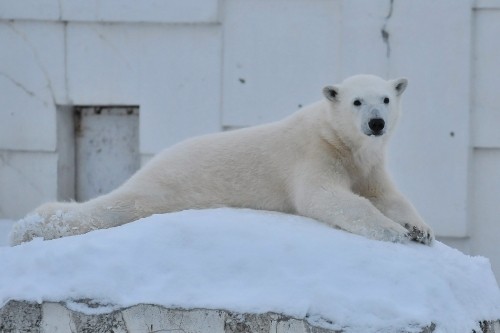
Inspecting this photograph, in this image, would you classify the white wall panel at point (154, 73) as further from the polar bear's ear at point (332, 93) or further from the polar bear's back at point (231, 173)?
the polar bear's ear at point (332, 93)

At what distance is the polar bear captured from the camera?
12.2 ft

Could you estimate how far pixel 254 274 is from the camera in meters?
2.92

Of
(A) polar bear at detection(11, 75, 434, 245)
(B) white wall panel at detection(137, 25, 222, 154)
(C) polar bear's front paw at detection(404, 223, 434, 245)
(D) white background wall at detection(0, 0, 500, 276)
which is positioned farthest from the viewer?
(B) white wall panel at detection(137, 25, 222, 154)

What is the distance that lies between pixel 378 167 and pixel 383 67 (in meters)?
2.13

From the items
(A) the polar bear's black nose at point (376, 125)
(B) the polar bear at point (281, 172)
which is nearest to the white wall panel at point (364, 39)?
(B) the polar bear at point (281, 172)

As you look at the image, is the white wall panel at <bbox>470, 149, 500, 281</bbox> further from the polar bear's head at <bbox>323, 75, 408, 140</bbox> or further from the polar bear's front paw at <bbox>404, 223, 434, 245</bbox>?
the polar bear's front paw at <bbox>404, 223, 434, 245</bbox>

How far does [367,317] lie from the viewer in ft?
9.00

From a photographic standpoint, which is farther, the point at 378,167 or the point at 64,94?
the point at 64,94

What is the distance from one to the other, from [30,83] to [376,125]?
10.7 feet

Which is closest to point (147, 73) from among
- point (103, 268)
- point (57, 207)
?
point (57, 207)

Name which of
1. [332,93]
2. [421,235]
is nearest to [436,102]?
[332,93]

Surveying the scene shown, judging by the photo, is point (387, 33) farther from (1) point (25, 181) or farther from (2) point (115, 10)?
(1) point (25, 181)

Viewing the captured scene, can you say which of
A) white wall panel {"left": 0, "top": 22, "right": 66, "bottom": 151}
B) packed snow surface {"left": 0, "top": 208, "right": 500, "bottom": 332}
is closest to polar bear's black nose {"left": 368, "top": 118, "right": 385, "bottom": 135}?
packed snow surface {"left": 0, "top": 208, "right": 500, "bottom": 332}

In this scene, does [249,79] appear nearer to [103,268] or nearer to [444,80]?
[444,80]
